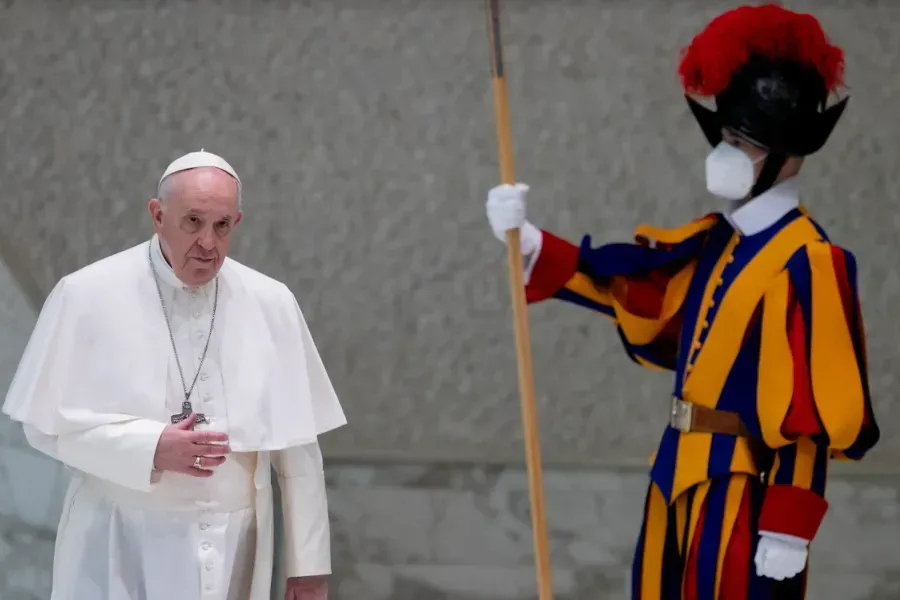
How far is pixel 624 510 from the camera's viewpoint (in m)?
4.27

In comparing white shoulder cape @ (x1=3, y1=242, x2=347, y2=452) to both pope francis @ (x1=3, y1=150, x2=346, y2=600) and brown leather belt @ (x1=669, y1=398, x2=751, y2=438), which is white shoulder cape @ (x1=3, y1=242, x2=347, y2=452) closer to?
pope francis @ (x1=3, y1=150, x2=346, y2=600)

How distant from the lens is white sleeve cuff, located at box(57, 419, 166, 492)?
2.55 meters

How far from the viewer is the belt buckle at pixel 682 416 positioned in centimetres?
273

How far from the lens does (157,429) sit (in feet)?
8.48

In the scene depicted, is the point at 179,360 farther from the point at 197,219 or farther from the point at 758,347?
the point at 758,347

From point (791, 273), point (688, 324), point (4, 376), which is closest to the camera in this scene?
point (791, 273)

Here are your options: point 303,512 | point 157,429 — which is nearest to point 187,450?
point 157,429

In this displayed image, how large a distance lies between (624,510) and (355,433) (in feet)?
3.35

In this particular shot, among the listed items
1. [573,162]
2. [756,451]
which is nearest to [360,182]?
[573,162]

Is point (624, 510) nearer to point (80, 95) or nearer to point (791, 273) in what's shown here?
point (791, 273)

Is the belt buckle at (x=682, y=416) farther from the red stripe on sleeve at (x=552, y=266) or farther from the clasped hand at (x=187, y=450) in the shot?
the clasped hand at (x=187, y=450)

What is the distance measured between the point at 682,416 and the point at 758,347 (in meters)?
0.24

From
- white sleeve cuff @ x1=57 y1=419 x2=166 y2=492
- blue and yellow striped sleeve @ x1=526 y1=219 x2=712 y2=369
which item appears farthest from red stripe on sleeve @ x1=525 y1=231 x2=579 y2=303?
white sleeve cuff @ x1=57 y1=419 x2=166 y2=492

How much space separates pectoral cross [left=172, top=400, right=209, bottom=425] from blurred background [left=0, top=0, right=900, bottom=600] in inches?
64.6
